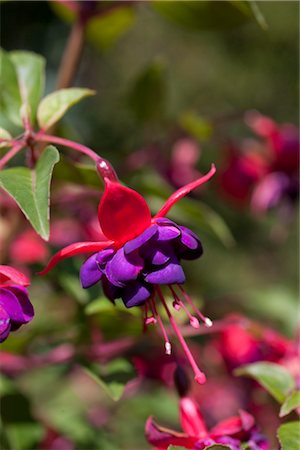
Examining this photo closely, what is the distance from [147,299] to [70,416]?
57 centimetres

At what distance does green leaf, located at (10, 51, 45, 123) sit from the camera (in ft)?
2.87

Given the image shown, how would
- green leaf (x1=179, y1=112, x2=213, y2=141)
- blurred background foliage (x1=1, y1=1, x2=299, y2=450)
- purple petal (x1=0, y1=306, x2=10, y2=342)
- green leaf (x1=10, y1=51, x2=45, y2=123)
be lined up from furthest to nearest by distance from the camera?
green leaf (x1=179, y1=112, x2=213, y2=141), blurred background foliage (x1=1, y1=1, x2=299, y2=450), green leaf (x1=10, y1=51, x2=45, y2=123), purple petal (x1=0, y1=306, x2=10, y2=342)

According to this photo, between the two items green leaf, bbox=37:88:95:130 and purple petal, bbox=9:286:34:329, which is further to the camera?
green leaf, bbox=37:88:95:130

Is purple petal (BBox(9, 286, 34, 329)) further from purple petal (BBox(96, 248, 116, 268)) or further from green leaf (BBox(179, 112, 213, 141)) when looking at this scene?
green leaf (BBox(179, 112, 213, 141))

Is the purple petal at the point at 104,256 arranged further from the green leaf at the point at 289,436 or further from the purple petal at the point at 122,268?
the green leaf at the point at 289,436

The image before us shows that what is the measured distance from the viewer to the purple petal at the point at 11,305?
0.63 metres

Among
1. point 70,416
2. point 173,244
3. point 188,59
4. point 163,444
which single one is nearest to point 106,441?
point 70,416

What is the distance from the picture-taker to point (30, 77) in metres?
0.92

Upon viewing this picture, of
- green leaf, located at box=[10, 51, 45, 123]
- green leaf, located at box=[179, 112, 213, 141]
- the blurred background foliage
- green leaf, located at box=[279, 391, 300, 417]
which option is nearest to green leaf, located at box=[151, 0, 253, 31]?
the blurred background foliage

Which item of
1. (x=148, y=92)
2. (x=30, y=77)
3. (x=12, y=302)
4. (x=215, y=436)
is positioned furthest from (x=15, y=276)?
(x=148, y=92)

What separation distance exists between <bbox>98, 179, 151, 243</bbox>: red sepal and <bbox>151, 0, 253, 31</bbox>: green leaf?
17.5 inches

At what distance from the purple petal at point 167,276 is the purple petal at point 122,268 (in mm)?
14

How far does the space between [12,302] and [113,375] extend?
260 millimetres

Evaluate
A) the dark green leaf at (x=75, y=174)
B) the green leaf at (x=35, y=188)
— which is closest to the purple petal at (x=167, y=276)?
the green leaf at (x=35, y=188)
